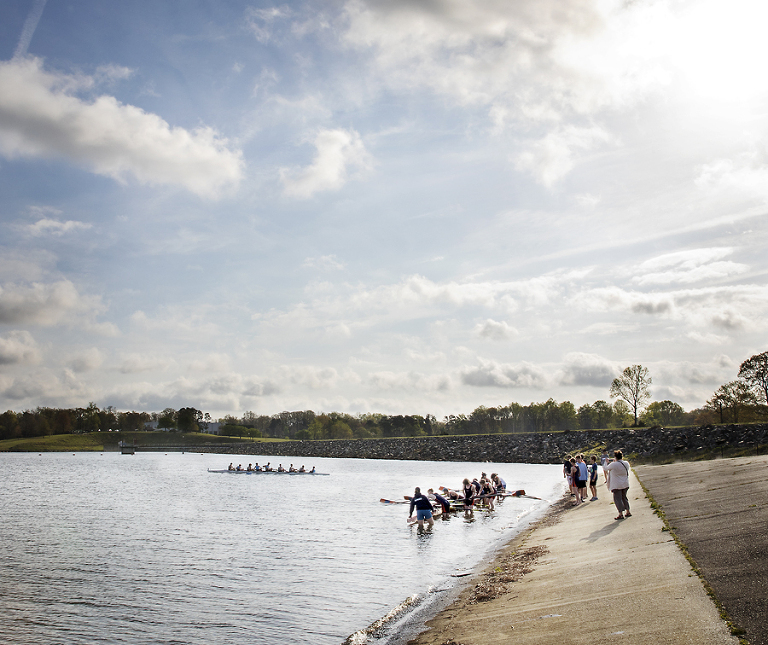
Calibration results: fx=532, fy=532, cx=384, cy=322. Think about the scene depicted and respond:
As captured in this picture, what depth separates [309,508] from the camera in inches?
1613

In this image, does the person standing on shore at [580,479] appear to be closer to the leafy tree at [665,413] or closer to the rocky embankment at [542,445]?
the rocky embankment at [542,445]

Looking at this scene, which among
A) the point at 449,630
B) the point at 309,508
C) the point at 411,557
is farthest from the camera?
the point at 309,508

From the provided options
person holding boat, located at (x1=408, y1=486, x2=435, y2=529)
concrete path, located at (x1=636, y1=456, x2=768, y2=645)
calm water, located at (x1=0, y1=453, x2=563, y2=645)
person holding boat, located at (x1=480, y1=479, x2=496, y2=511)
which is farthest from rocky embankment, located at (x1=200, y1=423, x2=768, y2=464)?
calm water, located at (x1=0, y1=453, x2=563, y2=645)

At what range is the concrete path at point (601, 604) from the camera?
873cm

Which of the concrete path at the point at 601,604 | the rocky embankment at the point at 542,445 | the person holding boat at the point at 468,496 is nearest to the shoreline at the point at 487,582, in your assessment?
the concrete path at the point at 601,604

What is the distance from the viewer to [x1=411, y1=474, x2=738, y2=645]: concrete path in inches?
344

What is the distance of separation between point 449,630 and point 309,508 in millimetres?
31238

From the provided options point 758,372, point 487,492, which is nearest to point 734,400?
point 758,372

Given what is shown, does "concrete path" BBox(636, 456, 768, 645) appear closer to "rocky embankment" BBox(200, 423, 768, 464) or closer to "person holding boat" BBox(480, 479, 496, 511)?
"person holding boat" BBox(480, 479, 496, 511)

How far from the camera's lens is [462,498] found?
3978 cm

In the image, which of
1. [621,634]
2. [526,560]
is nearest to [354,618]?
[526,560]

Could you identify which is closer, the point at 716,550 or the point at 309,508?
the point at 716,550

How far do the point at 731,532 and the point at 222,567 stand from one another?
17.6 metres

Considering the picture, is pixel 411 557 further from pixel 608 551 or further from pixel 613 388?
A: pixel 613 388
